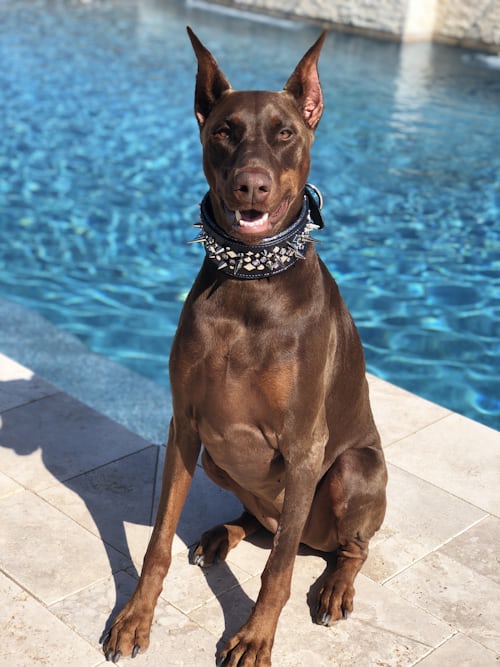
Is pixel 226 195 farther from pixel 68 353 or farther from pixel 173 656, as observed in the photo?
pixel 68 353

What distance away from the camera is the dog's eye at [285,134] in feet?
8.01

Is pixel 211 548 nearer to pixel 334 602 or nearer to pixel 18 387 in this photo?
pixel 334 602

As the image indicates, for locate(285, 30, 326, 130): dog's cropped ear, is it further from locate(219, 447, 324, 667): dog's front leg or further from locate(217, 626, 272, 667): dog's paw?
locate(217, 626, 272, 667): dog's paw

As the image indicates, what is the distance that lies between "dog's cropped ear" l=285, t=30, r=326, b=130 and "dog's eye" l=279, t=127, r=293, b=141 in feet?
0.51

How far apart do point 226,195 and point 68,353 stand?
2.91m

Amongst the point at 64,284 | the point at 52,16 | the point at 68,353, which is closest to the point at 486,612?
the point at 68,353

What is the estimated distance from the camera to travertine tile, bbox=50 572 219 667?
8.52ft

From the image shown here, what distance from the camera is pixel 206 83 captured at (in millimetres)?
2562

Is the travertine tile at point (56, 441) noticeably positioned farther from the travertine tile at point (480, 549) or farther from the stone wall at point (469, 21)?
the stone wall at point (469, 21)

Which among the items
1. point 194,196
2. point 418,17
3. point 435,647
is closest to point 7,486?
point 435,647

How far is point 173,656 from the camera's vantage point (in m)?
2.60

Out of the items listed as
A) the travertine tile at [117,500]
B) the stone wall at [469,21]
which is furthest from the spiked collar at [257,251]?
the stone wall at [469,21]

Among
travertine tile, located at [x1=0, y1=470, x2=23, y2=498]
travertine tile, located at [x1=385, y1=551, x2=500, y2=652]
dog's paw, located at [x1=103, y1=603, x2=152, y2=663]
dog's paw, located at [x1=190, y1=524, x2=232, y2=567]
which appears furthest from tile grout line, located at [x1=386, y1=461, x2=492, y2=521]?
travertine tile, located at [x1=0, y1=470, x2=23, y2=498]

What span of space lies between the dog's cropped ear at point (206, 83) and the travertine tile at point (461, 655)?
1741mm
